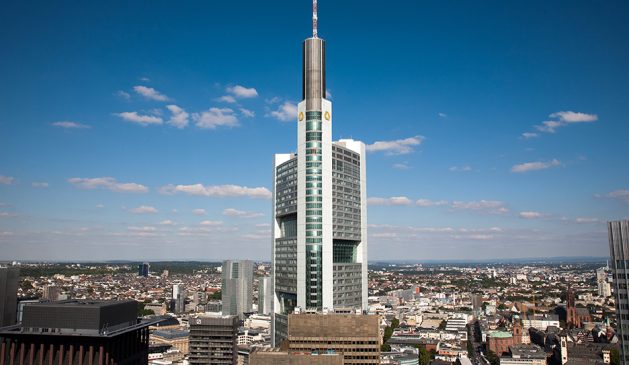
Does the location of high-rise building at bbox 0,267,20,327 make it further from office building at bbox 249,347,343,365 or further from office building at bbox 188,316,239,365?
office building at bbox 249,347,343,365

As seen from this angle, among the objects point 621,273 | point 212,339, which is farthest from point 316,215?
point 621,273

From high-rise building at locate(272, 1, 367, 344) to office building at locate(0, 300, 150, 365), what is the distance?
161 feet

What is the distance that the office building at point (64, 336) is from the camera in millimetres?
99125

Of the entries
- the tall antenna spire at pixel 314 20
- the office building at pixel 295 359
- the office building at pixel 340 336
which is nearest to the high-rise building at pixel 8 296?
the office building at pixel 340 336

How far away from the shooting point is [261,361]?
98.1m

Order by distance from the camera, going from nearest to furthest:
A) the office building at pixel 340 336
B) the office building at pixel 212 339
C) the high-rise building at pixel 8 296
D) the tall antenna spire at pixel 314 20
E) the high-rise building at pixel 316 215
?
the office building at pixel 340 336 < the high-rise building at pixel 316 215 < the tall antenna spire at pixel 314 20 < the office building at pixel 212 339 < the high-rise building at pixel 8 296

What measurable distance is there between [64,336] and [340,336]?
52042 millimetres

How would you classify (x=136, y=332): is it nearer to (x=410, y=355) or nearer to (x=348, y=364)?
(x=348, y=364)

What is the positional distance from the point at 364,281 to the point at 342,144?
127 feet

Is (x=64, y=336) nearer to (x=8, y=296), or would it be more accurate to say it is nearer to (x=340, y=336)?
(x=340, y=336)

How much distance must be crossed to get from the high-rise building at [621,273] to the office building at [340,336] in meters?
44.8

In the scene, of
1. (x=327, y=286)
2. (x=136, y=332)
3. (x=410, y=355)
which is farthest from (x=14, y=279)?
(x=410, y=355)

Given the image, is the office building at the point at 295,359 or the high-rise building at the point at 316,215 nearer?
the office building at the point at 295,359

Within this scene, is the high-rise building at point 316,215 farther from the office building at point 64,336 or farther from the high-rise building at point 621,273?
the high-rise building at point 621,273
